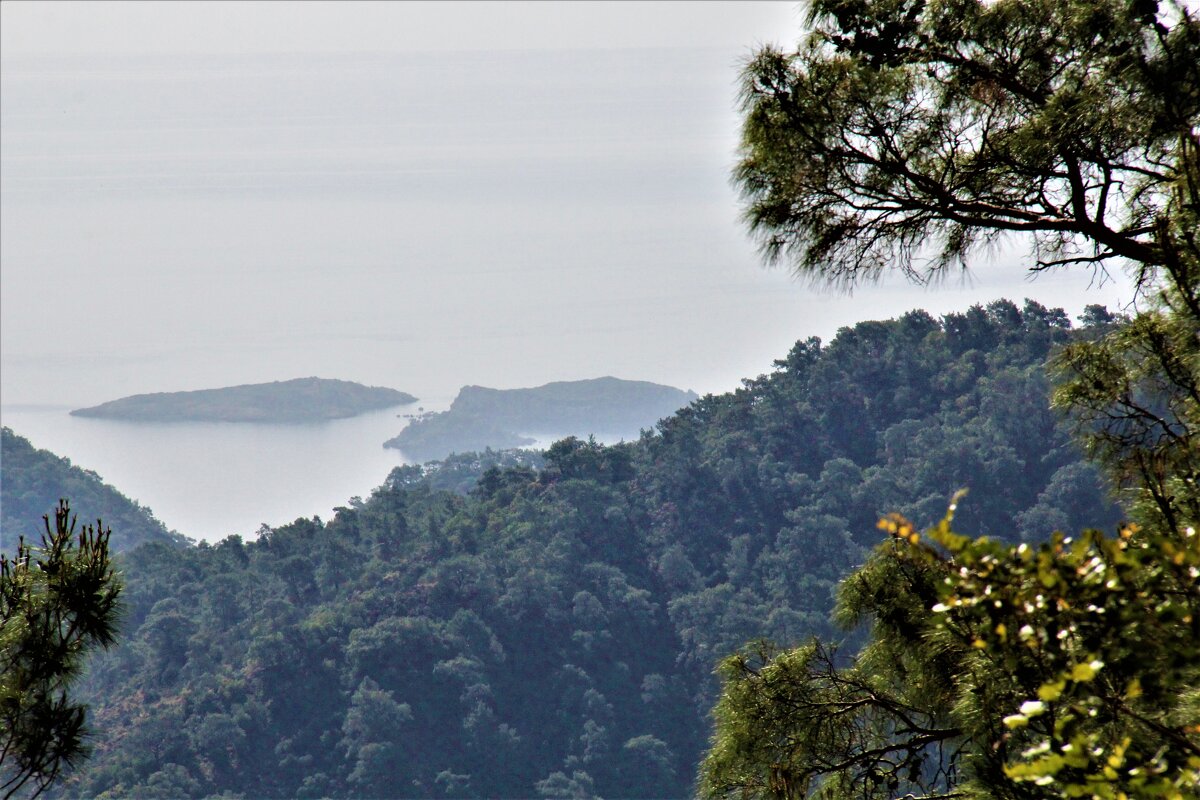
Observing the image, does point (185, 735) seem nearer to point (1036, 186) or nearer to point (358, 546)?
point (358, 546)

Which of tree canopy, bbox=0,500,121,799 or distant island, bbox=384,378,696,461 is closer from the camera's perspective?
tree canopy, bbox=0,500,121,799

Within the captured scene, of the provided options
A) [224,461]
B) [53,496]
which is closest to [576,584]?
[53,496]

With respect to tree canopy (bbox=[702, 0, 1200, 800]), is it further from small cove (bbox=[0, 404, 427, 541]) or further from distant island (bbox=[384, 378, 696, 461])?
distant island (bbox=[384, 378, 696, 461])

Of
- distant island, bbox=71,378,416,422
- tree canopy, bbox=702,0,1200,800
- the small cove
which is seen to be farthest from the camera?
distant island, bbox=71,378,416,422

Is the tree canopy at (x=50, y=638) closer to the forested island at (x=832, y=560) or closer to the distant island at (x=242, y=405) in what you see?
the forested island at (x=832, y=560)

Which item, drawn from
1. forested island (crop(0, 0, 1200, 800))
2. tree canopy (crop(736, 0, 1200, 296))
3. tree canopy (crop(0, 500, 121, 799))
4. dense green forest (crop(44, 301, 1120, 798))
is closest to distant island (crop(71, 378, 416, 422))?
forested island (crop(0, 0, 1200, 800))

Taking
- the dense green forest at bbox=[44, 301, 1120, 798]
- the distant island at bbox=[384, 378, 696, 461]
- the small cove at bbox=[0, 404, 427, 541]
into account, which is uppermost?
the distant island at bbox=[384, 378, 696, 461]

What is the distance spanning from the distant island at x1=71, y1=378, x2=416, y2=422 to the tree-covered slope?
25.1ft

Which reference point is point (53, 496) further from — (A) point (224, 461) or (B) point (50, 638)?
(B) point (50, 638)

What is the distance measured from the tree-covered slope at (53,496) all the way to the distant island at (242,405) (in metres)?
7.66

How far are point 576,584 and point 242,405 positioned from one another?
19.5 metres

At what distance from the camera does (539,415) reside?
44.8 metres

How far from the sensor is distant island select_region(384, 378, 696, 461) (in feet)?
141

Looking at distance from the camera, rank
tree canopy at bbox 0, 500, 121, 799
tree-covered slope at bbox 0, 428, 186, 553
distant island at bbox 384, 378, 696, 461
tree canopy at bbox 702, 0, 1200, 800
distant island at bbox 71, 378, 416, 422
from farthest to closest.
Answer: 1. distant island at bbox 384, 378, 696, 461
2. distant island at bbox 71, 378, 416, 422
3. tree-covered slope at bbox 0, 428, 186, 553
4. tree canopy at bbox 0, 500, 121, 799
5. tree canopy at bbox 702, 0, 1200, 800
